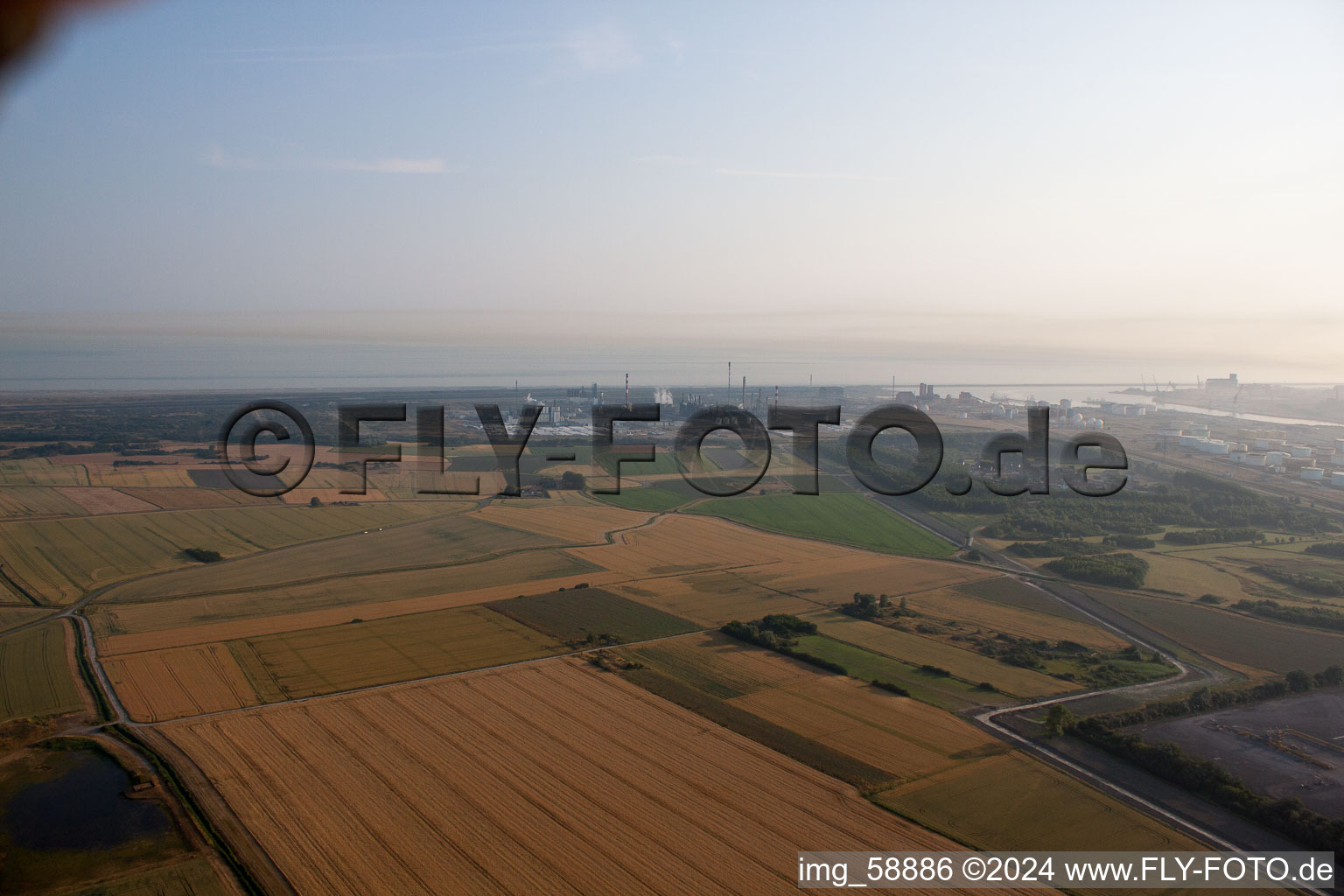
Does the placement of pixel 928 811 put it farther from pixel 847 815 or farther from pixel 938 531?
pixel 938 531

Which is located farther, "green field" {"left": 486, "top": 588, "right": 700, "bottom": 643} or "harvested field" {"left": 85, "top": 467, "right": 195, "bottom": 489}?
"harvested field" {"left": 85, "top": 467, "right": 195, "bottom": 489}

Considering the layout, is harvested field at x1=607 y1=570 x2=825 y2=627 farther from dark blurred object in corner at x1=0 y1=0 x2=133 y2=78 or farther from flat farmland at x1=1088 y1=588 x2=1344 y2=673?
dark blurred object in corner at x1=0 y1=0 x2=133 y2=78

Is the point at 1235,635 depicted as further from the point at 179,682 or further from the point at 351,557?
the point at 351,557

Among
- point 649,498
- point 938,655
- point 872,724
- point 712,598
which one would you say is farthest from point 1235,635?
point 649,498

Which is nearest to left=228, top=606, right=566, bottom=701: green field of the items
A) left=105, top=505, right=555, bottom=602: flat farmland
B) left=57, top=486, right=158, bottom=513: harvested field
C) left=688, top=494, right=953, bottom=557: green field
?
left=105, top=505, right=555, bottom=602: flat farmland

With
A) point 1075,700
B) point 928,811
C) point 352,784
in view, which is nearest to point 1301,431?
point 1075,700
